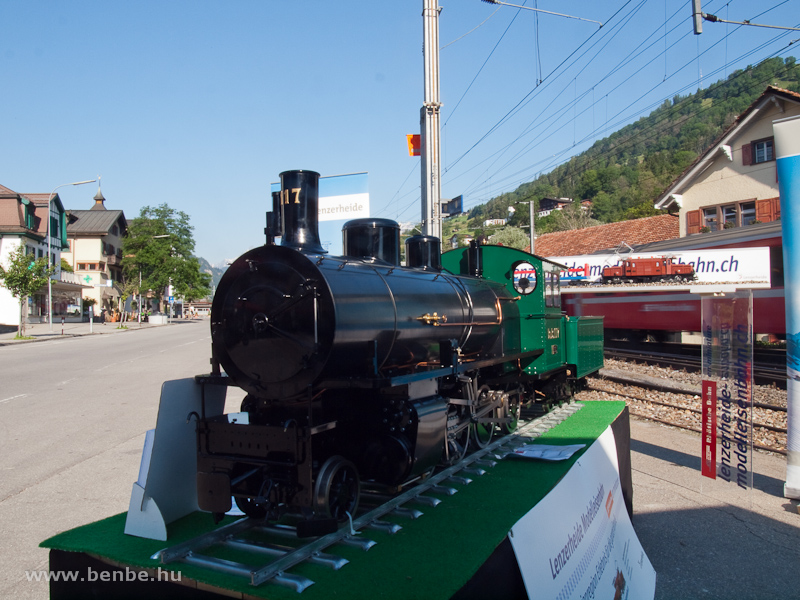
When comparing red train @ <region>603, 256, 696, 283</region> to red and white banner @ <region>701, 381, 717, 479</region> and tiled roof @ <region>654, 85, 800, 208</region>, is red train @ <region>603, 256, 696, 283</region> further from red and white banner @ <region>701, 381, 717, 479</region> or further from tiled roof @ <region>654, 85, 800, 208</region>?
red and white banner @ <region>701, 381, 717, 479</region>

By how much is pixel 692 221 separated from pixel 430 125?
21206mm

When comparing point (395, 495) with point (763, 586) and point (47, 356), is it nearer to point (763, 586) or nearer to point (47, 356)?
point (763, 586)

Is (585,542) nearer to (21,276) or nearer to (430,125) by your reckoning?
(430,125)

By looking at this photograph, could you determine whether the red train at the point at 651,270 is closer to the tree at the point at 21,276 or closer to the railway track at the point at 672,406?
the railway track at the point at 672,406

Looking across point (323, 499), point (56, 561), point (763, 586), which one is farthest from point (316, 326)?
point (763, 586)

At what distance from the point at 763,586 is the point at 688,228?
25.8m

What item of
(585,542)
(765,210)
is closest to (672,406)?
(585,542)

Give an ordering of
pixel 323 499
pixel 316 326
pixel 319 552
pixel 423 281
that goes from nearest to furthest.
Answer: pixel 319 552 < pixel 323 499 < pixel 316 326 < pixel 423 281

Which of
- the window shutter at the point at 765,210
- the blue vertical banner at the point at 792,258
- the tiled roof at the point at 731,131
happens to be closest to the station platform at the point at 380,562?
the blue vertical banner at the point at 792,258

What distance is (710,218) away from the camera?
2667 centimetres

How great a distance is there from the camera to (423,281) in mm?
5605

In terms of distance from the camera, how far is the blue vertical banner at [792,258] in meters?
5.94

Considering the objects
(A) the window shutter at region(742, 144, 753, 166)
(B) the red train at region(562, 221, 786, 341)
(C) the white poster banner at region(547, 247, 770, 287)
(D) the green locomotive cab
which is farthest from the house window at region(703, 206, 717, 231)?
(D) the green locomotive cab

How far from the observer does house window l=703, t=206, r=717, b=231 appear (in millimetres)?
26431
